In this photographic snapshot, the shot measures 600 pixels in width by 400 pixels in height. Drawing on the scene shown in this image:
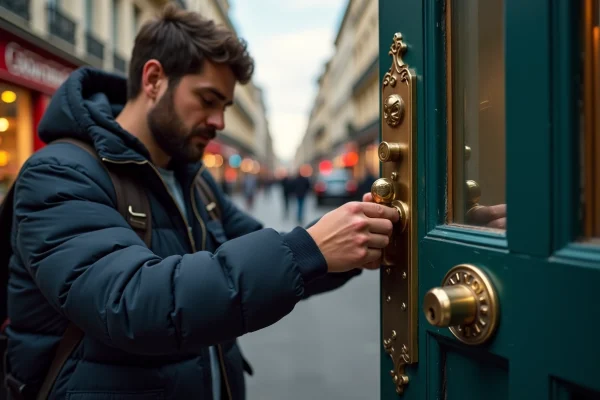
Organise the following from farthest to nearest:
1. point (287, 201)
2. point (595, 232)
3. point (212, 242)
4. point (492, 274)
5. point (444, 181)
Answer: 1. point (287, 201)
2. point (212, 242)
3. point (444, 181)
4. point (492, 274)
5. point (595, 232)

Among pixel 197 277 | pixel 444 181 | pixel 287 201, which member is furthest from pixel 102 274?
pixel 287 201

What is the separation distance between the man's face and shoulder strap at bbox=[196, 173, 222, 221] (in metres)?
0.23

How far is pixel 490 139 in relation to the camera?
0.91m

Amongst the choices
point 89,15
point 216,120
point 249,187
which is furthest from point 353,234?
point 249,187

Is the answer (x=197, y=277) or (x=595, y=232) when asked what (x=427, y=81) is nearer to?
(x=595, y=232)

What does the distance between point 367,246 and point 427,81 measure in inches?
13.5

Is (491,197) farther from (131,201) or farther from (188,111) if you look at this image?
(188,111)

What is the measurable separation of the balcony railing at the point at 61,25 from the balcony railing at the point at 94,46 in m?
0.96

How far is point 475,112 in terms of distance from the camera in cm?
96

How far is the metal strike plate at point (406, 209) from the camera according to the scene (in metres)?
1.04

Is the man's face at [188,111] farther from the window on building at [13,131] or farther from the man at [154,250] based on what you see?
the window on building at [13,131]

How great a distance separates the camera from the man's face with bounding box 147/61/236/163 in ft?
5.39

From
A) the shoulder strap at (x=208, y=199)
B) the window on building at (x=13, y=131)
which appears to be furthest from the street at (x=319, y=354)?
the window on building at (x=13, y=131)

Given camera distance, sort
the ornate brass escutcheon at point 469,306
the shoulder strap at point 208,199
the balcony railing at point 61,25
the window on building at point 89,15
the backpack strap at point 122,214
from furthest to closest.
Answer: the window on building at point 89,15, the balcony railing at point 61,25, the shoulder strap at point 208,199, the backpack strap at point 122,214, the ornate brass escutcheon at point 469,306
